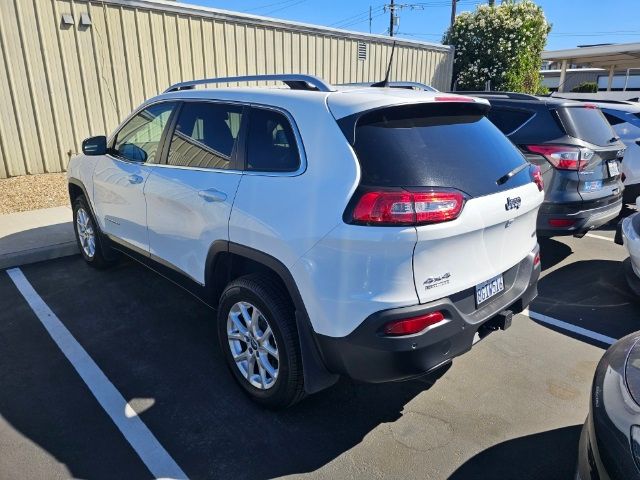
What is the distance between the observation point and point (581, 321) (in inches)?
160

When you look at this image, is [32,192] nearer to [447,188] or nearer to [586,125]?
[447,188]

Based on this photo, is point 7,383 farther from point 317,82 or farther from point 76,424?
point 317,82

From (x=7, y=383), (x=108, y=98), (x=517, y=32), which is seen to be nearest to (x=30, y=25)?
(x=108, y=98)

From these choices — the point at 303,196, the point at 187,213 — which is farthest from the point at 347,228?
the point at 187,213

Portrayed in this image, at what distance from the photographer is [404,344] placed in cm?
226

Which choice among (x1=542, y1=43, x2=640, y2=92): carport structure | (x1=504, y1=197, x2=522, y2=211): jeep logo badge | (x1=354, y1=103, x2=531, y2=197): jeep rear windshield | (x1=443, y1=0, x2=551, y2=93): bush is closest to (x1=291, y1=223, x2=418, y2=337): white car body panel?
(x1=354, y1=103, x2=531, y2=197): jeep rear windshield

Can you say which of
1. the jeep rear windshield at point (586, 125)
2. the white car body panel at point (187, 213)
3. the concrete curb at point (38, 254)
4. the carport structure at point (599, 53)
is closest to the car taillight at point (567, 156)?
the jeep rear windshield at point (586, 125)

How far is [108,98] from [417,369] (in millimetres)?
8696

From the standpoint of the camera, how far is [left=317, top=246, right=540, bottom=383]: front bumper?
2264mm

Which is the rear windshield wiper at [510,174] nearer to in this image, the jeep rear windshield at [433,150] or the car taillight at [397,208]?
the jeep rear windshield at [433,150]

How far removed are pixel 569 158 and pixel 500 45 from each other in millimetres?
13521

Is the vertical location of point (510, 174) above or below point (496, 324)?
above

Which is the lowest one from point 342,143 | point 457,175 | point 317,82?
point 457,175

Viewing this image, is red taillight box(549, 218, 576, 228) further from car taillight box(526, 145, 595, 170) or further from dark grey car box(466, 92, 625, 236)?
car taillight box(526, 145, 595, 170)
